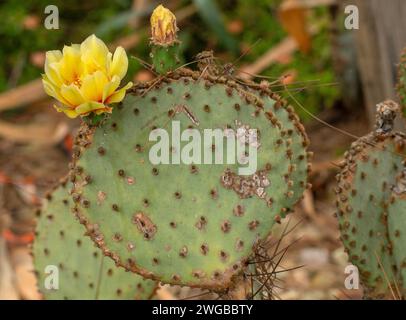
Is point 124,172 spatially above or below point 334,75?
below

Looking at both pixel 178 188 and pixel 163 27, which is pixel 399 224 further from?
pixel 163 27

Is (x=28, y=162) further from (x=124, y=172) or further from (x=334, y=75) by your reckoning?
(x=124, y=172)

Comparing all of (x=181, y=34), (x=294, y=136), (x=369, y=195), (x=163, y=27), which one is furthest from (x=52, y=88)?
(x=181, y=34)

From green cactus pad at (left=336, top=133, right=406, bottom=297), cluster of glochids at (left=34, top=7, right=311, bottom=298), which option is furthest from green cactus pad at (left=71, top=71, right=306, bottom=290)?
green cactus pad at (left=336, top=133, right=406, bottom=297)

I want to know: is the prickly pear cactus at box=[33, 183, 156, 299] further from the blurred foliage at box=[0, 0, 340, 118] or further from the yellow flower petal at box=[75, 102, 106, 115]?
the blurred foliage at box=[0, 0, 340, 118]

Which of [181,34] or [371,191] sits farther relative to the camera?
[181,34]

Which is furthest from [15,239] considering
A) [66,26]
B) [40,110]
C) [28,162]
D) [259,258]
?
[259,258]

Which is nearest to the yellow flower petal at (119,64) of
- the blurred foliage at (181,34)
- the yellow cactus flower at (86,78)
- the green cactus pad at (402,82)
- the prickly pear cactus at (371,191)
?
the yellow cactus flower at (86,78)
